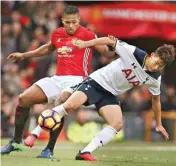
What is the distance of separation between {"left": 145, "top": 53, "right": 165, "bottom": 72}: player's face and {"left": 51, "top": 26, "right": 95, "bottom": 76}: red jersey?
4.16 ft

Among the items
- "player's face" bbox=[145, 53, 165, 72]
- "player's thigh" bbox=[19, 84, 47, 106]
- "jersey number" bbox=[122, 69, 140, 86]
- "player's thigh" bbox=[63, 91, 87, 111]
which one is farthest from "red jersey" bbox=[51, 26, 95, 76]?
"player's face" bbox=[145, 53, 165, 72]

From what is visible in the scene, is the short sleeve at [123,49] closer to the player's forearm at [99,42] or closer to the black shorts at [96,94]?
the player's forearm at [99,42]

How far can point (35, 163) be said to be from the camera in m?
9.96

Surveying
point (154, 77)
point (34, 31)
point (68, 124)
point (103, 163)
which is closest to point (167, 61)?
point (154, 77)

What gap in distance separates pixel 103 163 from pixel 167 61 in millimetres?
1735

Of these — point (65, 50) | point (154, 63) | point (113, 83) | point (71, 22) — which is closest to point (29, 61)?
point (65, 50)

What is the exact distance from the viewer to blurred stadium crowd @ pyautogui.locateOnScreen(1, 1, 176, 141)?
1938cm

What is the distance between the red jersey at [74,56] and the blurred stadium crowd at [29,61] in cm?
737

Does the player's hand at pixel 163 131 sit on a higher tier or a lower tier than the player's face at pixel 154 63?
lower

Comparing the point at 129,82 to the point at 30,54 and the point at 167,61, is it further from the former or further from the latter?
the point at 30,54

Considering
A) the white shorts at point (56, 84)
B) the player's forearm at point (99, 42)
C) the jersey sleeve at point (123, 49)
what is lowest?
the white shorts at point (56, 84)

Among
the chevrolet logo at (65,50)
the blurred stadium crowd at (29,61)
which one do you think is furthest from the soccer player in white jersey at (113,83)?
the blurred stadium crowd at (29,61)

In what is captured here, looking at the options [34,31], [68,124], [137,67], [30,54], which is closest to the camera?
[137,67]

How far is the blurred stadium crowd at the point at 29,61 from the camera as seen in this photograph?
63.6 ft
